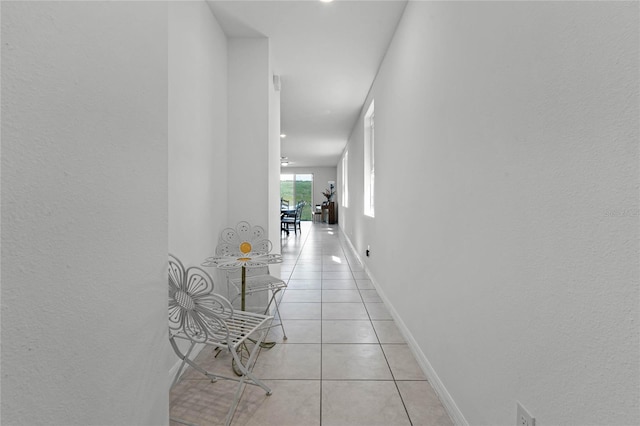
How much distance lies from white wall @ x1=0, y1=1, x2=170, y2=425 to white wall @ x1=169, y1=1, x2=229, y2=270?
0.93m

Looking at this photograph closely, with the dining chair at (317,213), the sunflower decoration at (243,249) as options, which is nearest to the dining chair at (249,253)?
the sunflower decoration at (243,249)

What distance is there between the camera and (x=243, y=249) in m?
2.45

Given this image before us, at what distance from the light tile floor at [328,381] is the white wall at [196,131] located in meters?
0.86

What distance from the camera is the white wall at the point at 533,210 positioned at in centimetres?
69

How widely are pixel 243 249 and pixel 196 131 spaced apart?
3.14 ft

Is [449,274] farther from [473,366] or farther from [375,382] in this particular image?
[375,382]

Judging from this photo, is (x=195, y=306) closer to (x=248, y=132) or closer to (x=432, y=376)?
(x=432, y=376)

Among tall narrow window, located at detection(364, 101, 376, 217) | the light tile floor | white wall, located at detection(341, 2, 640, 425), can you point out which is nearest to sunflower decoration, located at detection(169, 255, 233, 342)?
the light tile floor

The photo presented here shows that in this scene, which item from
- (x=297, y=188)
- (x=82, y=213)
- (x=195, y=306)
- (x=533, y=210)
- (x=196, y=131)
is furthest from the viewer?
(x=297, y=188)

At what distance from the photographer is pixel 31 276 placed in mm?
586

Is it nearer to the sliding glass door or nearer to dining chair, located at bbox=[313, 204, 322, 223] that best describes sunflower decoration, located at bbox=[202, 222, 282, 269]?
dining chair, located at bbox=[313, 204, 322, 223]

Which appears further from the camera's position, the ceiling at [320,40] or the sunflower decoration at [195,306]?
the ceiling at [320,40]

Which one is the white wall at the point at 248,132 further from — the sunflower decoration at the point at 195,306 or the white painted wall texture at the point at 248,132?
the sunflower decoration at the point at 195,306

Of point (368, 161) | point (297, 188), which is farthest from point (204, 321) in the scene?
point (297, 188)
